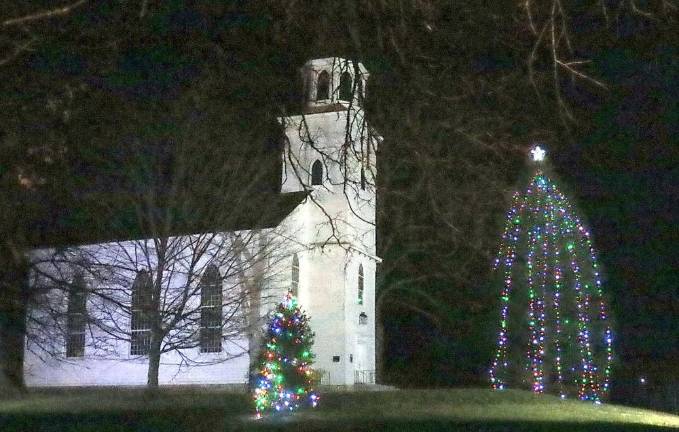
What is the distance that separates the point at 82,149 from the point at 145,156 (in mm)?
9211

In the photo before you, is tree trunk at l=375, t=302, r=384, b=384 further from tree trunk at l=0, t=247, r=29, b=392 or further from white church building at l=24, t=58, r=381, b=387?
tree trunk at l=0, t=247, r=29, b=392

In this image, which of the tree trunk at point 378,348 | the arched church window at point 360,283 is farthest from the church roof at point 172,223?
the tree trunk at point 378,348

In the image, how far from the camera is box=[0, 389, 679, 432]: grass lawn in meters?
12.7

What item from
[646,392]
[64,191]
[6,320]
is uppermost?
[64,191]

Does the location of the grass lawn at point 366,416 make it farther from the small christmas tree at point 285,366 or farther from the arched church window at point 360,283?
the arched church window at point 360,283

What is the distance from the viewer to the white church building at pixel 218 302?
23822 mm

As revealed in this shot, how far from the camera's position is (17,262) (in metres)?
13.9

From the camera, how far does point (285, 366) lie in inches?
750

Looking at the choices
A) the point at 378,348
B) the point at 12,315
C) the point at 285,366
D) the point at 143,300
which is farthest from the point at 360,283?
the point at 12,315

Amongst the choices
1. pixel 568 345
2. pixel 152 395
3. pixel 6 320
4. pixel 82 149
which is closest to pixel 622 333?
pixel 568 345

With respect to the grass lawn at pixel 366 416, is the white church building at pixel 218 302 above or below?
above

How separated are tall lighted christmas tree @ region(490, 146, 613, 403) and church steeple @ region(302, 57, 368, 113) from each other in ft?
53.4

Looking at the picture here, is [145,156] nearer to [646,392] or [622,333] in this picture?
[646,392]

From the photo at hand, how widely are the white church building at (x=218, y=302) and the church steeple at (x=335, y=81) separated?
22.6ft
